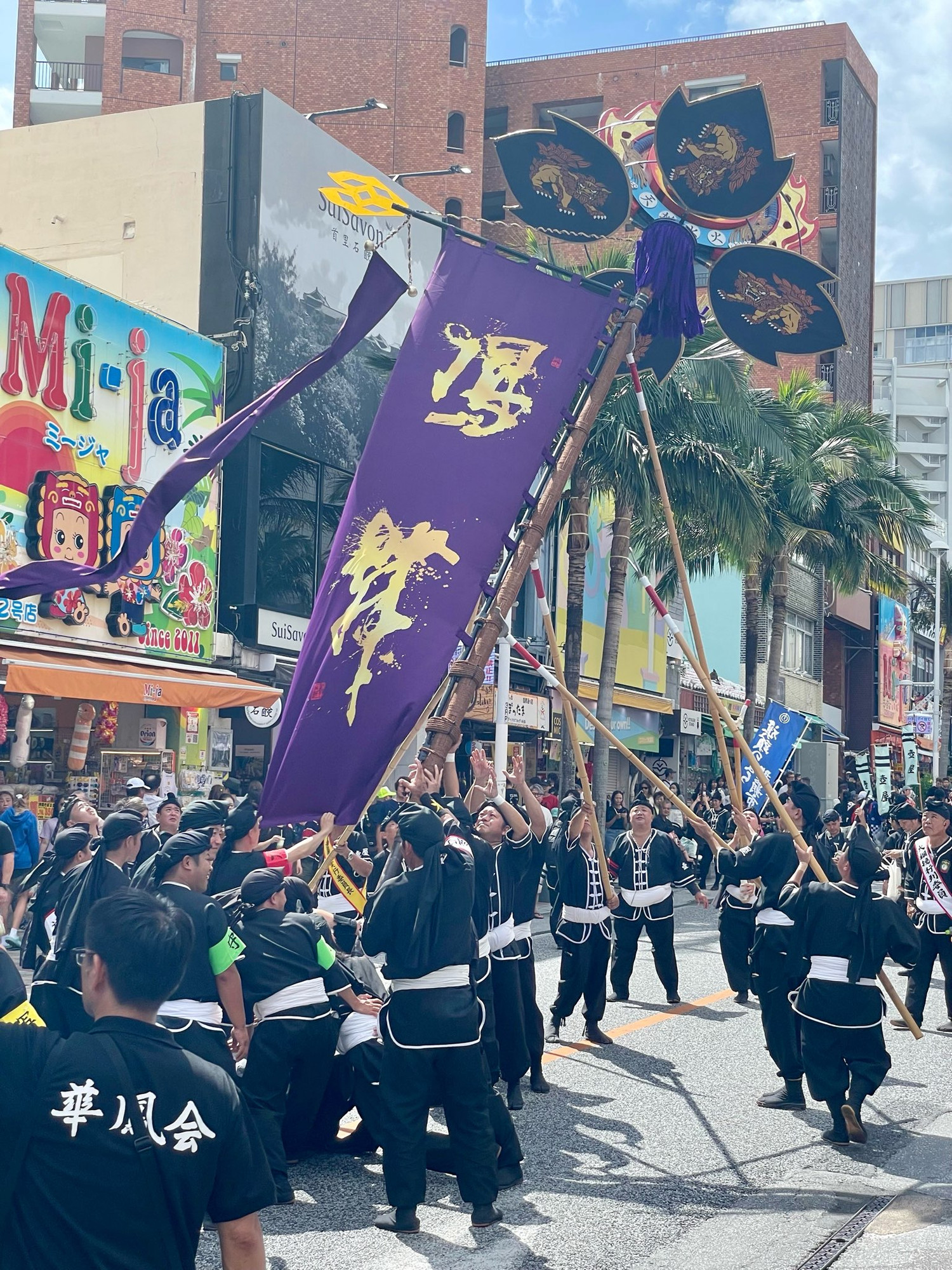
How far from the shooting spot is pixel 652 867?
11820mm

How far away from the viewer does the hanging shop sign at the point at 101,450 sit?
1795cm

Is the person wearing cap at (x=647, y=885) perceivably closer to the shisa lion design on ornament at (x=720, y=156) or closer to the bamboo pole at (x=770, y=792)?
the bamboo pole at (x=770, y=792)

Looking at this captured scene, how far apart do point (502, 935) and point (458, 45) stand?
135 feet

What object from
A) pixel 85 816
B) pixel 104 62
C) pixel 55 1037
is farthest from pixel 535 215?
pixel 104 62

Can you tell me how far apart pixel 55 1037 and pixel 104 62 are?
142 feet

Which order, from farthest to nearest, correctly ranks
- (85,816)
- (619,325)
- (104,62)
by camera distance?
(104,62), (85,816), (619,325)

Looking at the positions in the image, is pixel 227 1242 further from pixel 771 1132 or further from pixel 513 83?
pixel 513 83

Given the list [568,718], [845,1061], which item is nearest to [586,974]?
[568,718]

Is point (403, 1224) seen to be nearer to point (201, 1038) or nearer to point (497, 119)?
point (201, 1038)

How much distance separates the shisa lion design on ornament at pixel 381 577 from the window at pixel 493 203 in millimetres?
47607

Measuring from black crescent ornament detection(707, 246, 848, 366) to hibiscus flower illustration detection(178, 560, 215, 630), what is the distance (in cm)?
1274

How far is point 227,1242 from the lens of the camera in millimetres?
3143

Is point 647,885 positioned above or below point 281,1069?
above

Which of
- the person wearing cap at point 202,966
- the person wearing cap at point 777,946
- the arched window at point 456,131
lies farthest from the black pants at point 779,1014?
the arched window at point 456,131
